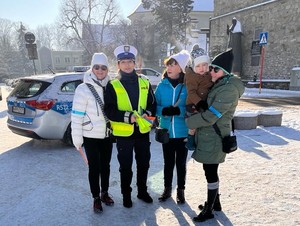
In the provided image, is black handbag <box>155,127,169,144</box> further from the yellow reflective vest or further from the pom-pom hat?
the pom-pom hat

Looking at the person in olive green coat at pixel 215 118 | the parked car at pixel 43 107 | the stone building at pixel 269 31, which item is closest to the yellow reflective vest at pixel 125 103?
the person in olive green coat at pixel 215 118

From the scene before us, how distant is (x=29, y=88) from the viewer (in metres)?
5.85

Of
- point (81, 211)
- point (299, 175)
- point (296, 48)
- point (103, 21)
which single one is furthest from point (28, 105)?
point (103, 21)

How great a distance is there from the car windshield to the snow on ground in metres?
1.22

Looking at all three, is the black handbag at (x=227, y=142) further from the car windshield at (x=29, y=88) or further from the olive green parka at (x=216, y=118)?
the car windshield at (x=29, y=88)

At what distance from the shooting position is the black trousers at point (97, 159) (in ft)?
10.9

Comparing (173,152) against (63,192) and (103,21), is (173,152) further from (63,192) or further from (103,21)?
(103,21)

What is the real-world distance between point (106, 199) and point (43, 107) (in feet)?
9.08

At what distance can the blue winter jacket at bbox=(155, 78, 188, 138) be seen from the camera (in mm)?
3449

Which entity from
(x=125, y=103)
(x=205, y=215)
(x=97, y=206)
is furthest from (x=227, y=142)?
Answer: (x=97, y=206)

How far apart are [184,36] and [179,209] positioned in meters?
40.1

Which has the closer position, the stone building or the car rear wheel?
the car rear wheel

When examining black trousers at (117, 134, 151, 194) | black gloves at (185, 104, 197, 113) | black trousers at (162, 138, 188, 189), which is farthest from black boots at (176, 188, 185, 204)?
black gloves at (185, 104, 197, 113)

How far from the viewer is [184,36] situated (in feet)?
135
